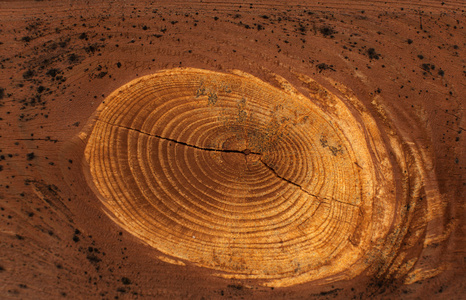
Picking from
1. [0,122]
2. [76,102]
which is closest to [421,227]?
[76,102]

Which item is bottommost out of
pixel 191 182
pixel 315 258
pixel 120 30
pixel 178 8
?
pixel 315 258

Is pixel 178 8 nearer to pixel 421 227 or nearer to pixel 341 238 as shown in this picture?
pixel 341 238

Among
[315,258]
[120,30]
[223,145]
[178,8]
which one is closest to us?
[315,258]

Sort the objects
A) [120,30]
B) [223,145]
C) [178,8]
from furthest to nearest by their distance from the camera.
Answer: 1. [178,8]
2. [120,30]
3. [223,145]

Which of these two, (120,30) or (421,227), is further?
(120,30)

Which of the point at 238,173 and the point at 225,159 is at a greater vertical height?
the point at 225,159

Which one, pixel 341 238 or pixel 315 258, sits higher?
pixel 341 238
